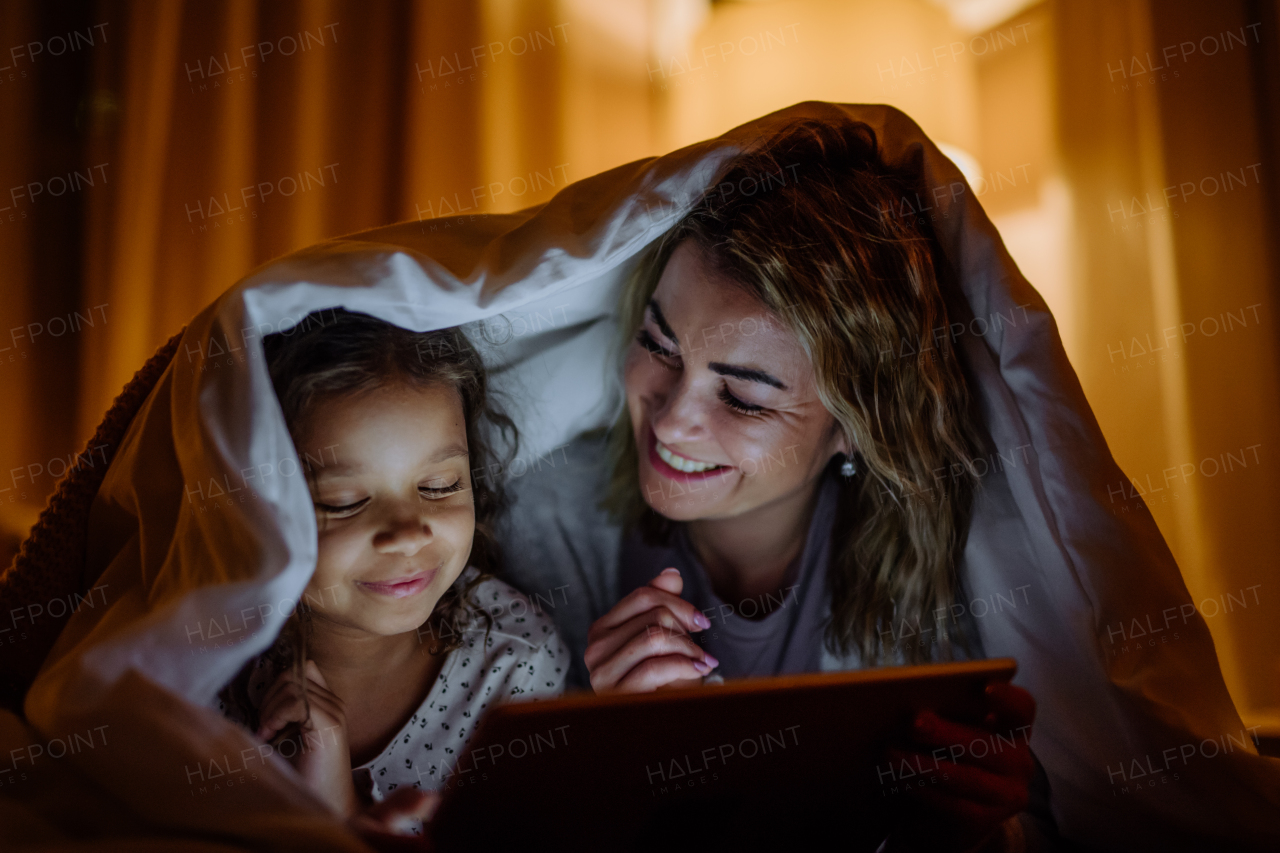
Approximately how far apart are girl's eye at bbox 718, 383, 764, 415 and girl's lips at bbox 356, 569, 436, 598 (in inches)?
13.8

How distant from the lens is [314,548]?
591 millimetres

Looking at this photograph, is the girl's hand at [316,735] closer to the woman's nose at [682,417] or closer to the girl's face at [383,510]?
the girl's face at [383,510]

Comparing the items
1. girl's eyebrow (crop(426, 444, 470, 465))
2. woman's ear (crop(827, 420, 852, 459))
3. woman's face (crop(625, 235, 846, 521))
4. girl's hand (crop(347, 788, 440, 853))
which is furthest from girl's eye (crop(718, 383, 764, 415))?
girl's hand (crop(347, 788, 440, 853))

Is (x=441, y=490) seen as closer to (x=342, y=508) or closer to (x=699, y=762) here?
(x=342, y=508)

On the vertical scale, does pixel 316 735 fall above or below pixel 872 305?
below

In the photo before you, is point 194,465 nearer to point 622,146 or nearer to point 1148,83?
point 622,146

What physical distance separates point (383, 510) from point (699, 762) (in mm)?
357

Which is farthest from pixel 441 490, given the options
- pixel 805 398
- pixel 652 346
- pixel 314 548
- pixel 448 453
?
pixel 805 398

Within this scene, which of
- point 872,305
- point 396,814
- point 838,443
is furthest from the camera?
point 838,443

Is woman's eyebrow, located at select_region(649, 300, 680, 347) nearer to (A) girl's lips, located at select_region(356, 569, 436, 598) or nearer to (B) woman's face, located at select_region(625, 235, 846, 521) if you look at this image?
(B) woman's face, located at select_region(625, 235, 846, 521)

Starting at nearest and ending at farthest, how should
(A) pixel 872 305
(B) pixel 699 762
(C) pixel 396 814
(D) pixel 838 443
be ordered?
(B) pixel 699 762, (C) pixel 396 814, (A) pixel 872 305, (D) pixel 838 443

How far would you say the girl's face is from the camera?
0.70 metres

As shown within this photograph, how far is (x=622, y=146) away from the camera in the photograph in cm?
181

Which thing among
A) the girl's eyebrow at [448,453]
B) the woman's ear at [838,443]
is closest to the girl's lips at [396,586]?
the girl's eyebrow at [448,453]
